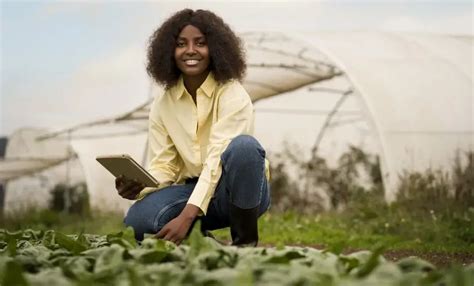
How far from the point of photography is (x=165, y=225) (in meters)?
3.62

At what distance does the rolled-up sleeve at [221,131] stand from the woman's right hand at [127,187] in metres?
0.37

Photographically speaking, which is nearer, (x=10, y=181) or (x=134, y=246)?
(x=134, y=246)

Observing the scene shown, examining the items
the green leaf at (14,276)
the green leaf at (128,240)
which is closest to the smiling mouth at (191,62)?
the green leaf at (128,240)

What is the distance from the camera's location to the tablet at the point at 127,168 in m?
3.70

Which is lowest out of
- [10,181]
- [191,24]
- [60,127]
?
[10,181]

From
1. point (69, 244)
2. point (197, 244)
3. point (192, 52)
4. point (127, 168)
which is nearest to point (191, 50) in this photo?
point (192, 52)

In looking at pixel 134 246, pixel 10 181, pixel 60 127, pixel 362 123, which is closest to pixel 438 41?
pixel 362 123

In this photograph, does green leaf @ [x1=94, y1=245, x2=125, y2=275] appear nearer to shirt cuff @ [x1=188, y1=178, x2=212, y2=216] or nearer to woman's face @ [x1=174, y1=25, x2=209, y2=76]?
shirt cuff @ [x1=188, y1=178, x2=212, y2=216]

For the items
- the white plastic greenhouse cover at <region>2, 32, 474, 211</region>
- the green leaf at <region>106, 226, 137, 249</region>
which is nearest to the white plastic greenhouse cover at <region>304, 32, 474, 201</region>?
the white plastic greenhouse cover at <region>2, 32, 474, 211</region>

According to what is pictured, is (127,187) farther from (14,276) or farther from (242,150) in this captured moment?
(14,276)

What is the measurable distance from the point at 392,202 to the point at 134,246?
6.64m

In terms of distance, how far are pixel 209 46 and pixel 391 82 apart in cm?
681

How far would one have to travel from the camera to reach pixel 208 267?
2334 millimetres

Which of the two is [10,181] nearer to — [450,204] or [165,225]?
[450,204]
